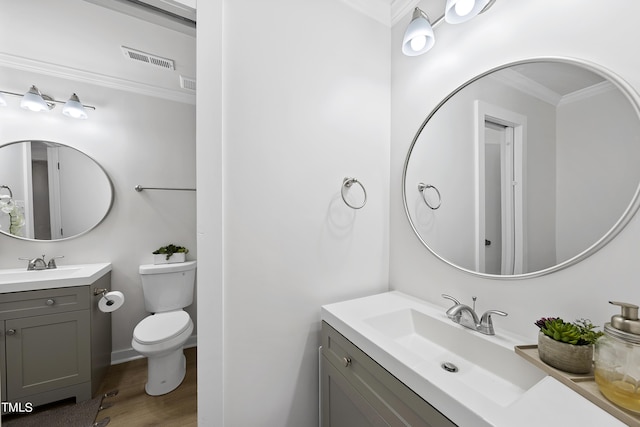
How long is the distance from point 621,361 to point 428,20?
127 centimetres

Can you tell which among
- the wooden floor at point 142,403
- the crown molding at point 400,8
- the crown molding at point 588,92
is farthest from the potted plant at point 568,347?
the wooden floor at point 142,403

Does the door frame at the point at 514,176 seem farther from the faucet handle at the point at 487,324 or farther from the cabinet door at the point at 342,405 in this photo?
the cabinet door at the point at 342,405

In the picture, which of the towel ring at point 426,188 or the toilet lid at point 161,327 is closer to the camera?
the towel ring at point 426,188

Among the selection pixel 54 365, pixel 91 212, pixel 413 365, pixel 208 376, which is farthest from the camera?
pixel 91 212

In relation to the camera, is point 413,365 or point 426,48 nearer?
point 413,365

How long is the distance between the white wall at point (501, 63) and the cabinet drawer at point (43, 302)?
2078 mm

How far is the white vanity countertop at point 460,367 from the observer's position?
1.65 feet

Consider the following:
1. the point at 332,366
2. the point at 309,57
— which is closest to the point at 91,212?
the point at 309,57

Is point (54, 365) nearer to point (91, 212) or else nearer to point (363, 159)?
point (91, 212)

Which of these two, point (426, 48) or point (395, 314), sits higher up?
point (426, 48)

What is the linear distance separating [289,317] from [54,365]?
1697 mm

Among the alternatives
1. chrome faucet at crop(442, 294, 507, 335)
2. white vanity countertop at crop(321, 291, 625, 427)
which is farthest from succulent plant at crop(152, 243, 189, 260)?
chrome faucet at crop(442, 294, 507, 335)

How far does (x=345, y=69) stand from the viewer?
50.1 inches

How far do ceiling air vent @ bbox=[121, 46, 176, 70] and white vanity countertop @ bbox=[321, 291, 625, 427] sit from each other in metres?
2.14
